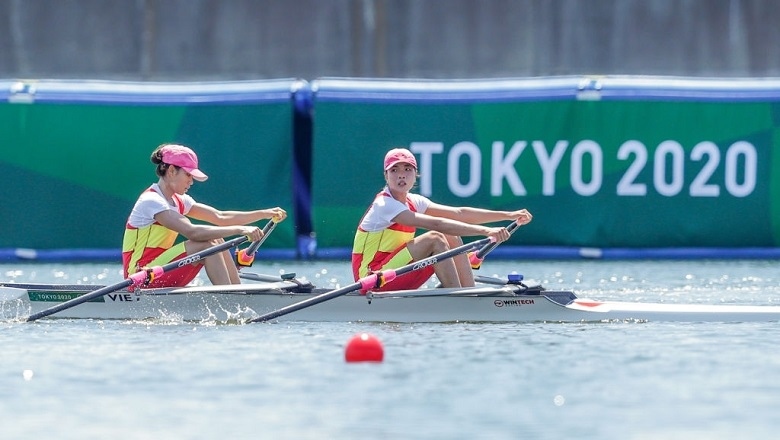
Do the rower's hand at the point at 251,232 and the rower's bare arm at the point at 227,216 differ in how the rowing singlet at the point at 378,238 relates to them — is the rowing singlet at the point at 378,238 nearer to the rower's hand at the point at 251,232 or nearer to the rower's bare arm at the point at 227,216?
the rower's hand at the point at 251,232

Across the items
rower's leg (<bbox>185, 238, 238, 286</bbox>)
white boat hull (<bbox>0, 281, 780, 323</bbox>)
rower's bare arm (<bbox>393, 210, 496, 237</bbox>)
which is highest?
rower's bare arm (<bbox>393, 210, 496, 237</bbox>)

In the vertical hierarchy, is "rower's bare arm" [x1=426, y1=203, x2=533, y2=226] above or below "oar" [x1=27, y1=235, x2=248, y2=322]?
above

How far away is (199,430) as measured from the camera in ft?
24.2

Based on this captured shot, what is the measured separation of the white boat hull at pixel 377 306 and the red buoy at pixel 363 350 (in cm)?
168

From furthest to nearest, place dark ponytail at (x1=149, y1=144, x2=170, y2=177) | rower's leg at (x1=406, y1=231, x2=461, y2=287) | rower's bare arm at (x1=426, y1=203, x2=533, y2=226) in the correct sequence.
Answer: rower's bare arm at (x1=426, y1=203, x2=533, y2=226)
dark ponytail at (x1=149, y1=144, x2=170, y2=177)
rower's leg at (x1=406, y1=231, x2=461, y2=287)

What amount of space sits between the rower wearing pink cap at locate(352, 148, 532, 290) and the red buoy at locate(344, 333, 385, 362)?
1.84 m

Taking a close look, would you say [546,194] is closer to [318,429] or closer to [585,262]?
[585,262]

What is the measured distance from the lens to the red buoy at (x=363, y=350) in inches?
358

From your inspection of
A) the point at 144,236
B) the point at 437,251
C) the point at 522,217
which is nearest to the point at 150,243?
the point at 144,236

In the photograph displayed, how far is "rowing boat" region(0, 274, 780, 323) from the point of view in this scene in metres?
10.8

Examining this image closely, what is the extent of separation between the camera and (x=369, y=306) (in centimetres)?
1090

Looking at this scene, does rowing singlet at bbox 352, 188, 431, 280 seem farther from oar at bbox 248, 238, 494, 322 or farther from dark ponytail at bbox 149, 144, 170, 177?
dark ponytail at bbox 149, 144, 170, 177

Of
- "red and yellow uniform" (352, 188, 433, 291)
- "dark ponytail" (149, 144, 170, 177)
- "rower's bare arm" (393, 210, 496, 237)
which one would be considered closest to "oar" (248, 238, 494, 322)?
"rower's bare arm" (393, 210, 496, 237)

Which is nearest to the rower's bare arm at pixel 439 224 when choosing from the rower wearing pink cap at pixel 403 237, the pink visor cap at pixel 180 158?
the rower wearing pink cap at pixel 403 237
